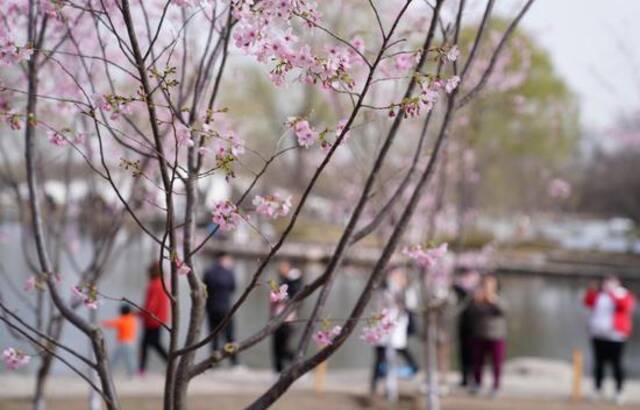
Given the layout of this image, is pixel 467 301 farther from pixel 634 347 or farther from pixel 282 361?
pixel 634 347

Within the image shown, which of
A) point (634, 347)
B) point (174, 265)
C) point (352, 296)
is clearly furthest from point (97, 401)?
point (352, 296)

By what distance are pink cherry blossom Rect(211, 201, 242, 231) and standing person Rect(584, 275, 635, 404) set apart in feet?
27.2

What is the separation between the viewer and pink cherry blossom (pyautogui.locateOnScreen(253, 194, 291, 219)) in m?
3.66

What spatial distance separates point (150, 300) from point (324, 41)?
165 inches

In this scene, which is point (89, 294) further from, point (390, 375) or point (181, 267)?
point (390, 375)

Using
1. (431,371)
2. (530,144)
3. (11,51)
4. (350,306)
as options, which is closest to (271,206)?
(11,51)

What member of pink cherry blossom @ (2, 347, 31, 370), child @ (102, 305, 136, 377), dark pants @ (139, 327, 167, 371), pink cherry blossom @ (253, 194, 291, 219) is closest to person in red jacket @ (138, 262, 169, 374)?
dark pants @ (139, 327, 167, 371)

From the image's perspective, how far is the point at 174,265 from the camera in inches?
137

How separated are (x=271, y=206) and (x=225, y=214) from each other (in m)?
0.29

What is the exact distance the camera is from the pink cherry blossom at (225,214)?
3428 millimetres

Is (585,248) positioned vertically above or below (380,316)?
above

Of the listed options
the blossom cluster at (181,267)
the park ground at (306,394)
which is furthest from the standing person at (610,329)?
the blossom cluster at (181,267)

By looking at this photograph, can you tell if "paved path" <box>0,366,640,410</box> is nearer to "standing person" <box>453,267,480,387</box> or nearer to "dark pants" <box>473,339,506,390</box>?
"dark pants" <box>473,339,506,390</box>

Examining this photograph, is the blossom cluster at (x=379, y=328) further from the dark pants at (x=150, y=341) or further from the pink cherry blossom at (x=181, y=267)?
the dark pants at (x=150, y=341)
